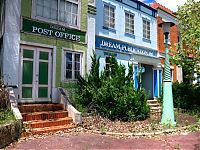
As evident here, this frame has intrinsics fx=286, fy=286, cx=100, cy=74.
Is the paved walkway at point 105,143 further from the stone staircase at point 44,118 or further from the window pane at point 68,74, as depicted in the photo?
the window pane at point 68,74

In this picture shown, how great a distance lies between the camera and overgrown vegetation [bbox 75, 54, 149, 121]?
13508 mm

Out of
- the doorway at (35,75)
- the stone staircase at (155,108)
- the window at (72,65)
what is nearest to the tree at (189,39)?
the stone staircase at (155,108)

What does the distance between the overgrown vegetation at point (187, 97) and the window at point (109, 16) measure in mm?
5970

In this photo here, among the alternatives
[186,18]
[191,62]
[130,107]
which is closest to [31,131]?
[130,107]

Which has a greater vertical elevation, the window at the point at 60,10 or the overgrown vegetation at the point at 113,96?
the window at the point at 60,10

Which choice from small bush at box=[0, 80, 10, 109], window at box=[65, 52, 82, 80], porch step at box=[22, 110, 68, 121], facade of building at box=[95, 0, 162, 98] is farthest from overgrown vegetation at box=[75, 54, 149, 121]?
small bush at box=[0, 80, 10, 109]

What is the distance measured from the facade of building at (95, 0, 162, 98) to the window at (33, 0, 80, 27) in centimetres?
215

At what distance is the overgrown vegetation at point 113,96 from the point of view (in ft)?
44.3

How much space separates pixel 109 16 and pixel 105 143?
10.6m

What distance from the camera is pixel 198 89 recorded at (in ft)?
60.1

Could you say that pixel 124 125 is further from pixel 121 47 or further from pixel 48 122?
pixel 121 47

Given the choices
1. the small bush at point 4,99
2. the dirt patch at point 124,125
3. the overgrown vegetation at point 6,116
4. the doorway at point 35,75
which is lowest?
the dirt patch at point 124,125

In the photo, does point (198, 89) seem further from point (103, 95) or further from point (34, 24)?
point (34, 24)

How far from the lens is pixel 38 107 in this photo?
12.6 metres
